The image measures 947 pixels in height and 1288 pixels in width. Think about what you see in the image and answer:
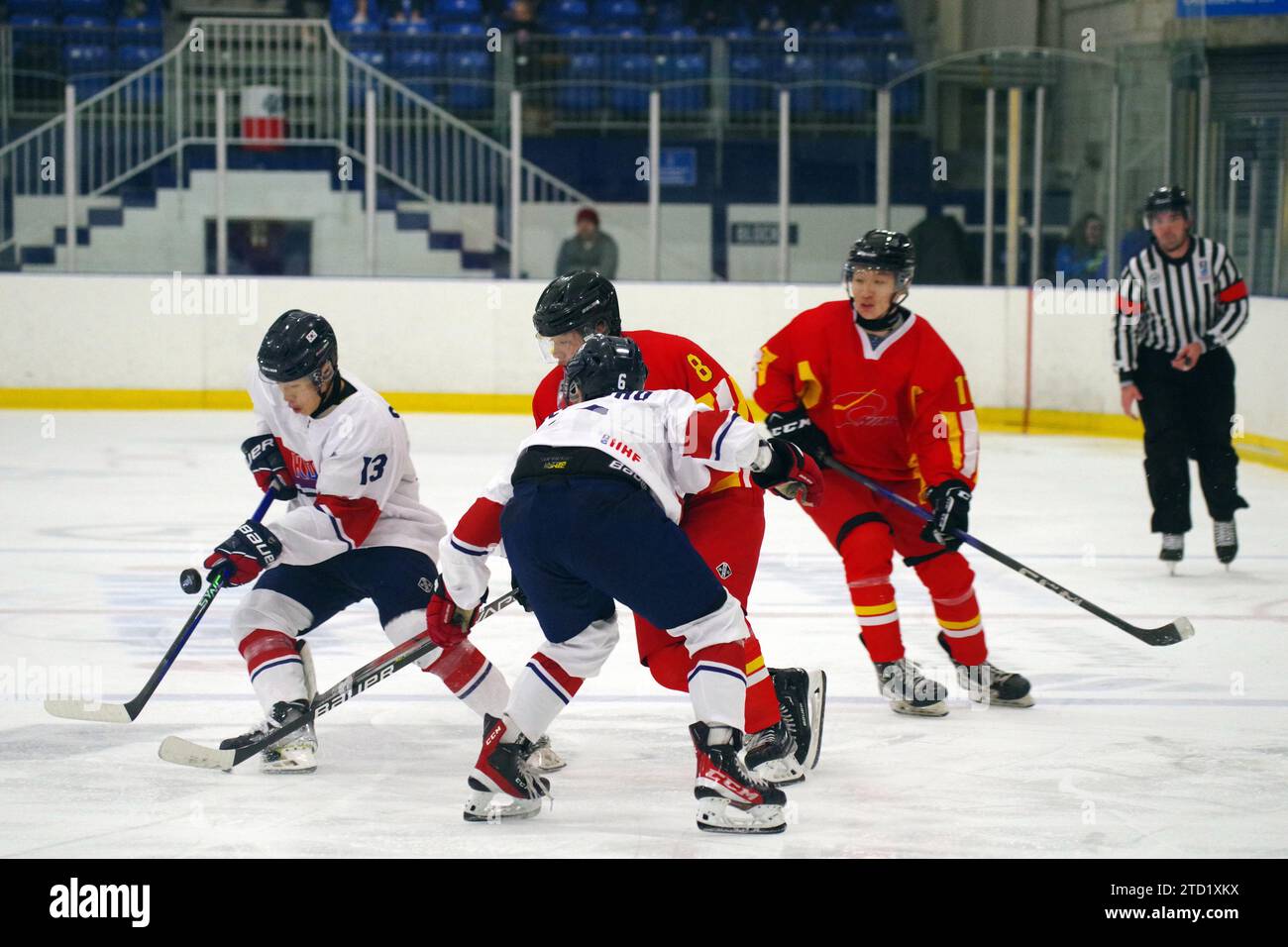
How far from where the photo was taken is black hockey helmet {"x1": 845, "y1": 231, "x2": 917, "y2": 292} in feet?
13.0

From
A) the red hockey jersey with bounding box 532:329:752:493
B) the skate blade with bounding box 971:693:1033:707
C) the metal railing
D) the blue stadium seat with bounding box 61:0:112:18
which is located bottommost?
the skate blade with bounding box 971:693:1033:707

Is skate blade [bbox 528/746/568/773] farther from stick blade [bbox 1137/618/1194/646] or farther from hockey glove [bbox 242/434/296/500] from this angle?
stick blade [bbox 1137/618/1194/646]

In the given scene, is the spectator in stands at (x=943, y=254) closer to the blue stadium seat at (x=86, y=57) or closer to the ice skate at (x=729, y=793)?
the blue stadium seat at (x=86, y=57)

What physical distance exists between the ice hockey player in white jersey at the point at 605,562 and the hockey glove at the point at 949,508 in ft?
2.58

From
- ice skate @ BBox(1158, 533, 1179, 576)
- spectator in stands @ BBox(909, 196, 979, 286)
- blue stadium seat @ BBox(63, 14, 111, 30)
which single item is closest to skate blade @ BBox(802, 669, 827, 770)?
ice skate @ BBox(1158, 533, 1179, 576)

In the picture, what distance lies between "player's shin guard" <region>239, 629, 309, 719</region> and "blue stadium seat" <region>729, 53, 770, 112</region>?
7240mm

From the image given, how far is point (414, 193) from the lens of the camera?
10.5 meters

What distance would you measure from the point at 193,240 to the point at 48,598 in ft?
17.8

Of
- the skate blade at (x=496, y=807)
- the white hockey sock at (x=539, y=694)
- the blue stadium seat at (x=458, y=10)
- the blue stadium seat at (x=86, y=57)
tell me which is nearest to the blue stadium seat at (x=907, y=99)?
the blue stadium seat at (x=458, y=10)

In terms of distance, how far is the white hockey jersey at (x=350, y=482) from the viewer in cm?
337

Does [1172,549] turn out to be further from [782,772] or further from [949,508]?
[782,772]

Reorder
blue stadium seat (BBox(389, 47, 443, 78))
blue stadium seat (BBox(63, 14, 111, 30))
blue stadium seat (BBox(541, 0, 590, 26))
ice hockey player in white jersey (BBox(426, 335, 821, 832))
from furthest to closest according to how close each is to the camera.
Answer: blue stadium seat (BBox(541, 0, 590, 26)), blue stadium seat (BBox(389, 47, 443, 78)), blue stadium seat (BBox(63, 14, 111, 30)), ice hockey player in white jersey (BBox(426, 335, 821, 832))

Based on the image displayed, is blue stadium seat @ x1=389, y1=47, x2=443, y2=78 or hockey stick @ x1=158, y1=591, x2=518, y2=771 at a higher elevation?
blue stadium seat @ x1=389, y1=47, x2=443, y2=78
